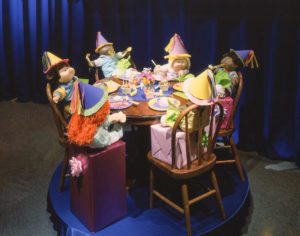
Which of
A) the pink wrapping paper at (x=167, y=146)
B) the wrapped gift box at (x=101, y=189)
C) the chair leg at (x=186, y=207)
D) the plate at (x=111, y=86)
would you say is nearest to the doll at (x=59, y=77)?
the plate at (x=111, y=86)

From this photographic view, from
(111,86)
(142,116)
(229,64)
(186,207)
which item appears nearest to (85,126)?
(142,116)

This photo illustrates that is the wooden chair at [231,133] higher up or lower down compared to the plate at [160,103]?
lower down

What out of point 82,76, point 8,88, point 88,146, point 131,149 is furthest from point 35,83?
point 88,146

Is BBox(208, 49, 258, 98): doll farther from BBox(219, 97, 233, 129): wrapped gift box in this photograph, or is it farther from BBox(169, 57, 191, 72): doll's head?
BBox(169, 57, 191, 72): doll's head

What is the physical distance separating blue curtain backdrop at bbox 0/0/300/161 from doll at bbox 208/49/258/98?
1.68 feet

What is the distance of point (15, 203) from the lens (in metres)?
2.49

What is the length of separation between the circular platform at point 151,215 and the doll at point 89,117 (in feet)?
1.92

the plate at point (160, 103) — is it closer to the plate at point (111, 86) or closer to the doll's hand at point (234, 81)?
the plate at point (111, 86)

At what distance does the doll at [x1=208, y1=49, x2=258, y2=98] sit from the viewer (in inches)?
95.8

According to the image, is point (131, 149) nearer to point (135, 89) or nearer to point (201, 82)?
point (135, 89)

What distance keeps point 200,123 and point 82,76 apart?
2.69 meters

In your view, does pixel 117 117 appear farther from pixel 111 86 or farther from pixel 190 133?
pixel 111 86

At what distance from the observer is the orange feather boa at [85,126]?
1802 mm

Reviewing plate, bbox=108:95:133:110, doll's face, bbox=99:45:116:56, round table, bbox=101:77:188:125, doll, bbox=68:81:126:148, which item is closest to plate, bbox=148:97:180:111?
round table, bbox=101:77:188:125
